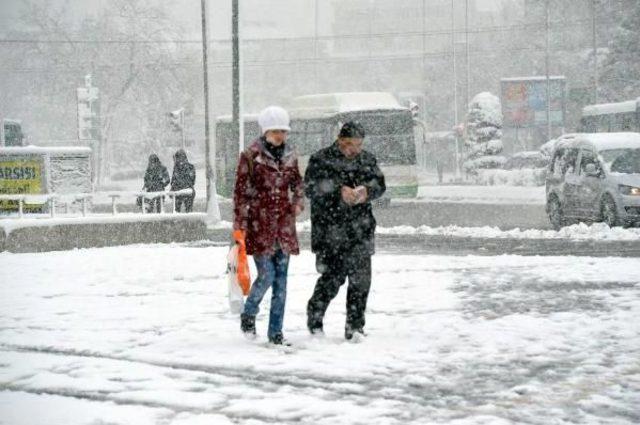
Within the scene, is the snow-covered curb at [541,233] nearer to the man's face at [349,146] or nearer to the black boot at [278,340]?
the man's face at [349,146]

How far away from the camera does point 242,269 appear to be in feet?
28.6

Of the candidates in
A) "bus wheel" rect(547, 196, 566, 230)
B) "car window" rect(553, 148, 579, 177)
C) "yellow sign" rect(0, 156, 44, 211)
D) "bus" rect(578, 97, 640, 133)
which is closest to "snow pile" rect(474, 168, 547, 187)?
"bus" rect(578, 97, 640, 133)

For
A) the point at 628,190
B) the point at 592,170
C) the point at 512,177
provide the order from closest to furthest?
the point at 628,190 → the point at 592,170 → the point at 512,177

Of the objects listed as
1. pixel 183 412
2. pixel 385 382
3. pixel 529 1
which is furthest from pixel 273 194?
pixel 529 1

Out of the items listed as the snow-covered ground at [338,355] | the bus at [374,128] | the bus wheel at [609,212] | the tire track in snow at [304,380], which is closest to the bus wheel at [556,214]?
the bus wheel at [609,212]

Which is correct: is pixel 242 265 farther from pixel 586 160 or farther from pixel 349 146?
pixel 586 160

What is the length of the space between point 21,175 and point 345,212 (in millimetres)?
13304

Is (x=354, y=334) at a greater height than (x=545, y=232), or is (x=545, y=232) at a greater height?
(x=545, y=232)

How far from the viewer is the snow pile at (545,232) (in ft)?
64.6

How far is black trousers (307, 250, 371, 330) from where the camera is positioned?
8742mm

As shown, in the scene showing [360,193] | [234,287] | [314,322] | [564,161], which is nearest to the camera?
[360,193]

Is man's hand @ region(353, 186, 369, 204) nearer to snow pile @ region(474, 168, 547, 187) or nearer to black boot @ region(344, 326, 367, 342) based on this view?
black boot @ region(344, 326, 367, 342)

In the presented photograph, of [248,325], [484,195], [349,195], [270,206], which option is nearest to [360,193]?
[349,195]

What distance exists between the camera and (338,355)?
827 centimetres
